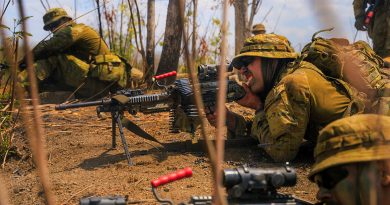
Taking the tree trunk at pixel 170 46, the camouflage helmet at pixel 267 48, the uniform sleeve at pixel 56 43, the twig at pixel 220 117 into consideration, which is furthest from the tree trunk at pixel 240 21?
the twig at pixel 220 117

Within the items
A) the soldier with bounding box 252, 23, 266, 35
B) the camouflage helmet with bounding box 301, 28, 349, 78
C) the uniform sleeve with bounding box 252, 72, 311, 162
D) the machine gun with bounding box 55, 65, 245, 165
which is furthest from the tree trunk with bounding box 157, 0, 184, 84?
the uniform sleeve with bounding box 252, 72, 311, 162

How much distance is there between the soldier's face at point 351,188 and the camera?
1613mm

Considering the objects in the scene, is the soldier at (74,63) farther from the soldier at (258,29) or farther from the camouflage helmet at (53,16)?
the soldier at (258,29)

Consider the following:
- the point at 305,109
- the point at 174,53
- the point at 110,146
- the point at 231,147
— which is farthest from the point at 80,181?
the point at 174,53

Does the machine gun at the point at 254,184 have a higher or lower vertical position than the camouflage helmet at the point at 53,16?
lower

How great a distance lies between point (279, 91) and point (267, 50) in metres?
0.54

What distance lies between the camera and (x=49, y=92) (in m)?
7.37

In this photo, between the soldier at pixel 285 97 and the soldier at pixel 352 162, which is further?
the soldier at pixel 285 97

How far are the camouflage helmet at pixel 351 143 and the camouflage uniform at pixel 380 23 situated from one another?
5269 millimetres

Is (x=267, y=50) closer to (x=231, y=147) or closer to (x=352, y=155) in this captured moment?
(x=231, y=147)

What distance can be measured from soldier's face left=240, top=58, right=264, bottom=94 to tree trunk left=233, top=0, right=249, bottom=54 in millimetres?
3813

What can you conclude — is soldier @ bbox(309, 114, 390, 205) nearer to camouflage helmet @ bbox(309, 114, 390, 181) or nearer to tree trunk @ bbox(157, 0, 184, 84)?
camouflage helmet @ bbox(309, 114, 390, 181)

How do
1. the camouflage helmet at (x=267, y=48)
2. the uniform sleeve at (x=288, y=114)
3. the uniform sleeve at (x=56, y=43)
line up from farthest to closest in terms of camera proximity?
the uniform sleeve at (x=56, y=43), the camouflage helmet at (x=267, y=48), the uniform sleeve at (x=288, y=114)

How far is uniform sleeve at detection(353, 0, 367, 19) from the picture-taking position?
6.66m
